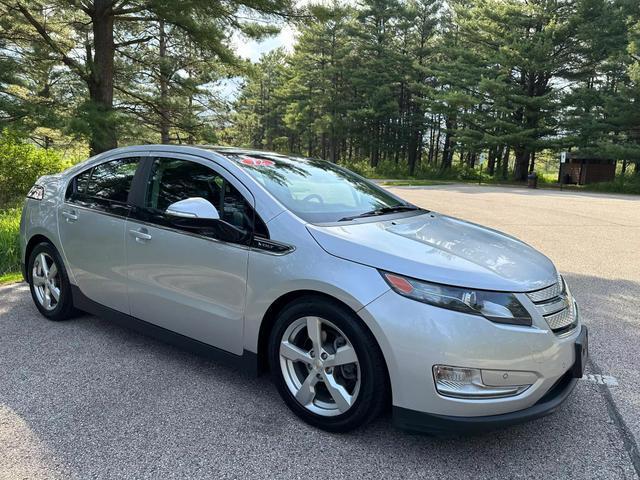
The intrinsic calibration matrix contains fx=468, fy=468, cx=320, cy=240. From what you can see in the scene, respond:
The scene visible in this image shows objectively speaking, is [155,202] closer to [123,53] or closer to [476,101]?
[123,53]

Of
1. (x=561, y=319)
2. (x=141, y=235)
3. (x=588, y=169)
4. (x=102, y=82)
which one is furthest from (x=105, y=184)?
(x=588, y=169)

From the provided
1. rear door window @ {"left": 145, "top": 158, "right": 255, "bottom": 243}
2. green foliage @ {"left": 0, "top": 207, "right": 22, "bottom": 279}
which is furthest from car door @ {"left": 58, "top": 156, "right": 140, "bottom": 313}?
green foliage @ {"left": 0, "top": 207, "right": 22, "bottom": 279}

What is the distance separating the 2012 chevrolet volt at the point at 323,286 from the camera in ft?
7.23

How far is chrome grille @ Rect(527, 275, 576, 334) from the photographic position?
234cm

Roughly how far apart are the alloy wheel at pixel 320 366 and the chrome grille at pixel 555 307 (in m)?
0.96

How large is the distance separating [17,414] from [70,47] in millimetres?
13383

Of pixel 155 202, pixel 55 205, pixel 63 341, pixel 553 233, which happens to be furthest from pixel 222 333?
pixel 553 233

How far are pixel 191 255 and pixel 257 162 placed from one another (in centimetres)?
82

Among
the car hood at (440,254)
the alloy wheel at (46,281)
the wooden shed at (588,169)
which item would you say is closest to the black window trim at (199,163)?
the car hood at (440,254)

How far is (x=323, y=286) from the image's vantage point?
8.00 feet

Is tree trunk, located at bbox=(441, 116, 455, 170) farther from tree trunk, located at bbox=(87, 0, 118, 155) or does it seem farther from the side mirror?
the side mirror

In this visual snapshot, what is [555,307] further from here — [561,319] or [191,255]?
[191,255]

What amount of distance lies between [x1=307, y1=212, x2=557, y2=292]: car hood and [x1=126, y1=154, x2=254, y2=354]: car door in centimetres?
56

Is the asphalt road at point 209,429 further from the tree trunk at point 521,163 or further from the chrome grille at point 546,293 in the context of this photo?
the tree trunk at point 521,163
